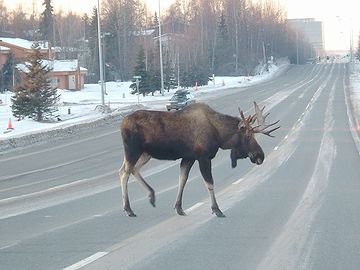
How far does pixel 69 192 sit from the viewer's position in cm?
1557

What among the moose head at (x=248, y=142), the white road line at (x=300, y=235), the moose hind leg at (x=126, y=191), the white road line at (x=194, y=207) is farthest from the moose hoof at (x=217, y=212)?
the moose hind leg at (x=126, y=191)

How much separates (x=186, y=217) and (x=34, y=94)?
33533mm

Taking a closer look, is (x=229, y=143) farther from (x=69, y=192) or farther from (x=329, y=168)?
(x=329, y=168)

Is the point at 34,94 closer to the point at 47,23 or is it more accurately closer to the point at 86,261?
the point at 86,261

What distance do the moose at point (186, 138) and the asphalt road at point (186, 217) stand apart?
750 mm

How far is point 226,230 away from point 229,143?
176 cm

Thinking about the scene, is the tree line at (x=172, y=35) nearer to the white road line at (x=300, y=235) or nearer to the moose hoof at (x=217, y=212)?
the white road line at (x=300, y=235)

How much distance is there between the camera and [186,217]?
11773 millimetres

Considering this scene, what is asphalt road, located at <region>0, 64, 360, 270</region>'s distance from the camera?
8.85 meters

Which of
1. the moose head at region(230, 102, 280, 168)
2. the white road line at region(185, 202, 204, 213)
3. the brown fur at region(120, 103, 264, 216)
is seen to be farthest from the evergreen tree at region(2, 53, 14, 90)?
the moose head at region(230, 102, 280, 168)

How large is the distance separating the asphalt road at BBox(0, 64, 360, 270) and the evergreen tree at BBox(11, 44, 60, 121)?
19583 millimetres

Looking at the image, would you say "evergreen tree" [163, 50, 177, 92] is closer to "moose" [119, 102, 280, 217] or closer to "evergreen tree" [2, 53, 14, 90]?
"evergreen tree" [2, 53, 14, 90]

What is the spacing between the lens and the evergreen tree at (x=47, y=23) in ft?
400

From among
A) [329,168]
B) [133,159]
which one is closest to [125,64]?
[329,168]
